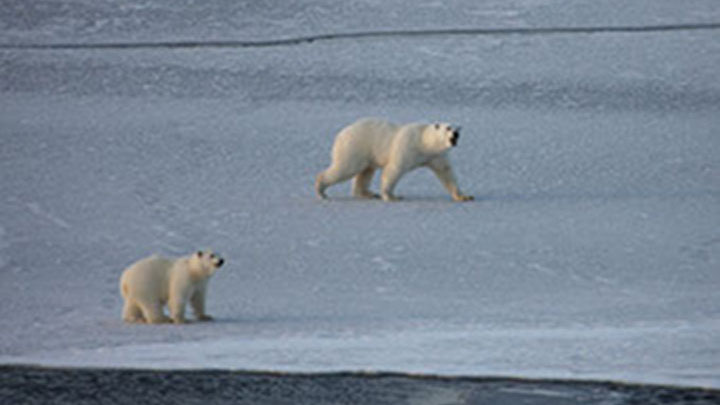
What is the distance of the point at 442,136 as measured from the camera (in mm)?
8312

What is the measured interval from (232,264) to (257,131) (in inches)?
118

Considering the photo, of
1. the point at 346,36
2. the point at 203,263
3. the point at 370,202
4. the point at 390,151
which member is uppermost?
the point at 346,36

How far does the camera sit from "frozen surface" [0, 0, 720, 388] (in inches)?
221

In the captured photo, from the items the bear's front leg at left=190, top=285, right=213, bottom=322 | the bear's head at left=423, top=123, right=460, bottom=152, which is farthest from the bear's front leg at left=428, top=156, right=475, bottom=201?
the bear's front leg at left=190, top=285, right=213, bottom=322

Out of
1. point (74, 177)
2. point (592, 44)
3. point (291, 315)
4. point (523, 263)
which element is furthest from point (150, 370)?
point (592, 44)

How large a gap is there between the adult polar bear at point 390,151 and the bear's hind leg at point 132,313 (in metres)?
2.63

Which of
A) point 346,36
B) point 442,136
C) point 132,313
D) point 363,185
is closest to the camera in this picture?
point 132,313

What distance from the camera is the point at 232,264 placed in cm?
716

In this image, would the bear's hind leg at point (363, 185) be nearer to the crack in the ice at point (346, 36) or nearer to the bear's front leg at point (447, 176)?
the bear's front leg at point (447, 176)

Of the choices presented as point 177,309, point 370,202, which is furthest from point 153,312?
point 370,202

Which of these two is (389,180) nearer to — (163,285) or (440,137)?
(440,137)

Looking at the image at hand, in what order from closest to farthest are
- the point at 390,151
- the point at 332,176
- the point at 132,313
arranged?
the point at 132,313 → the point at 390,151 → the point at 332,176

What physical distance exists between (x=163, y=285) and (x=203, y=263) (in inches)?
6.8

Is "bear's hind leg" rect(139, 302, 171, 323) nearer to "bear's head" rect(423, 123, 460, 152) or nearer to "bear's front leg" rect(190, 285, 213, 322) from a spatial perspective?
"bear's front leg" rect(190, 285, 213, 322)
